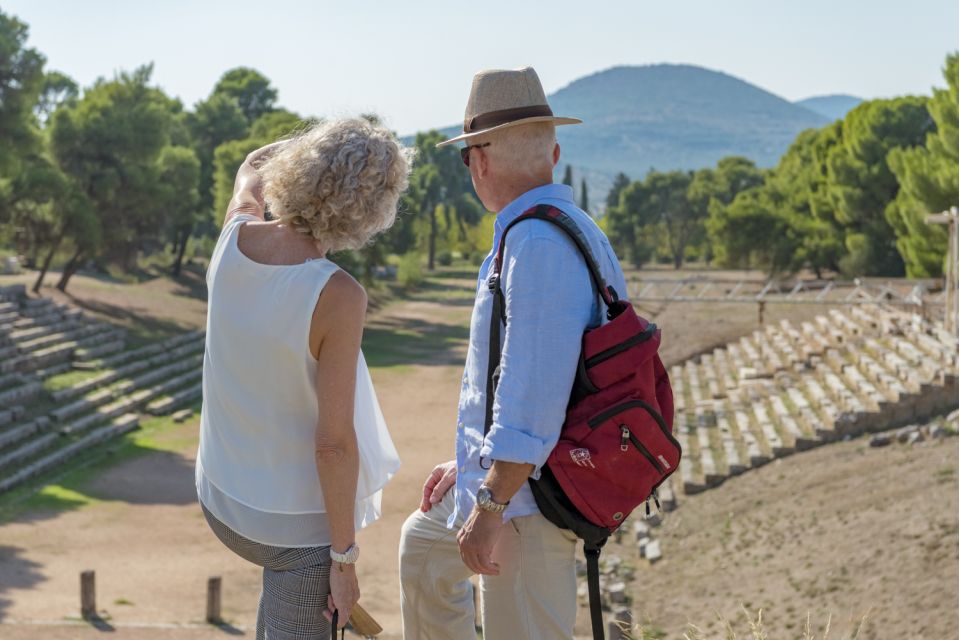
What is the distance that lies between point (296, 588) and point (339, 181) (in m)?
1.03

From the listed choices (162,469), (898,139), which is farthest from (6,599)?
(898,139)

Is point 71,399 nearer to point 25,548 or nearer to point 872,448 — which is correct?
point 25,548

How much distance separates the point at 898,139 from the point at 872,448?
87.3 feet

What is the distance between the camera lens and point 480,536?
2.65 m

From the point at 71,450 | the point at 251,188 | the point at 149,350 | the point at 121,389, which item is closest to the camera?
the point at 251,188

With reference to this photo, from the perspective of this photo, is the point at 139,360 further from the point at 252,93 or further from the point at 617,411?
the point at 252,93

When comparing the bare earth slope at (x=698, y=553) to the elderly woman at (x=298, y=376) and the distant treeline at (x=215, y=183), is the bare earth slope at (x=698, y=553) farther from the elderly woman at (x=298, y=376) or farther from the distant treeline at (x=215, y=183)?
the distant treeline at (x=215, y=183)

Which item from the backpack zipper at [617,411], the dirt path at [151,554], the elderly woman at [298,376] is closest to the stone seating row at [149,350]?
the dirt path at [151,554]

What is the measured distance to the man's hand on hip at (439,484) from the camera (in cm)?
304

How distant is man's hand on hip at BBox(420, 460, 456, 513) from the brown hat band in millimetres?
927

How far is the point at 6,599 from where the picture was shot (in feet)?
35.0

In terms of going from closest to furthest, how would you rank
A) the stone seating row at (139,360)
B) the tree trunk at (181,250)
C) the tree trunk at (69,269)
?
1. the stone seating row at (139,360)
2. the tree trunk at (69,269)
3. the tree trunk at (181,250)

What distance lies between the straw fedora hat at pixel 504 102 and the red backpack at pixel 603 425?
0.29 meters

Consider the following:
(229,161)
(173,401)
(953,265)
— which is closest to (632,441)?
(953,265)
